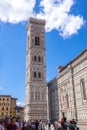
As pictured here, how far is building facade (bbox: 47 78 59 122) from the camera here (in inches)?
1615

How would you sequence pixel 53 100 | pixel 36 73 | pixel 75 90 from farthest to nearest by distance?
pixel 36 73 < pixel 53 100 < pixel 75 90

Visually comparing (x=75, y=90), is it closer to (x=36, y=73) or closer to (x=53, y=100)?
(x=53, y=100)

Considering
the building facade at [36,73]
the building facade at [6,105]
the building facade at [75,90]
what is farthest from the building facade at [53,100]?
the building facade at [6,105]

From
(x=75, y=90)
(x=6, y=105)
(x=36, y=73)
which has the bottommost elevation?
(x=6, y=105)

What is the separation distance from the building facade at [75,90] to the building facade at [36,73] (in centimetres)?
697

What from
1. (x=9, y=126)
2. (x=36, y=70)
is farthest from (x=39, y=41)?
(x=9, y=126)

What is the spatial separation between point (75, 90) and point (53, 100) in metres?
13.3

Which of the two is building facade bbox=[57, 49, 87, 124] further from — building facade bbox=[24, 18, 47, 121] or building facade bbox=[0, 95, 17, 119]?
building facade bbox=[0, 95, 17, 119]

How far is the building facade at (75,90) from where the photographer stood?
28.0m

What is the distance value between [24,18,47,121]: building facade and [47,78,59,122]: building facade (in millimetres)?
1591

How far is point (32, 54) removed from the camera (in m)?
46.6

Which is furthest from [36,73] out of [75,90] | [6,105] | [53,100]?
[6,105]

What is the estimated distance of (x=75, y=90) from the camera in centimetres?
3084

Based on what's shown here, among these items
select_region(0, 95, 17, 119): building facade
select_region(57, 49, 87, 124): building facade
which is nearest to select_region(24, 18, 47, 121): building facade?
select_region(57, 49, 87, 124): building facade
